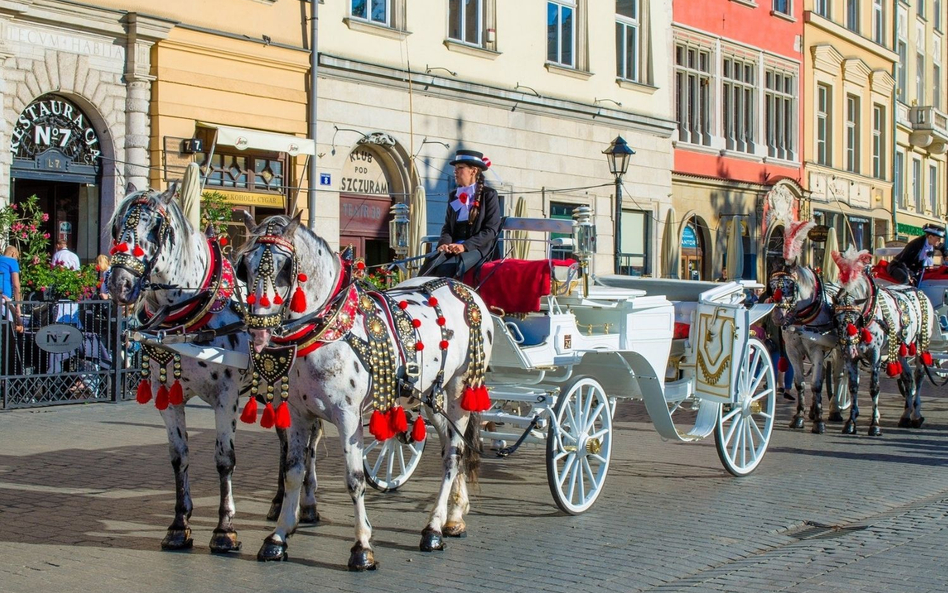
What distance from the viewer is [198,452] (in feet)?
34.2

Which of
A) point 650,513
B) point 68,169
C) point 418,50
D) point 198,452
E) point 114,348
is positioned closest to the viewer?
point 650,513

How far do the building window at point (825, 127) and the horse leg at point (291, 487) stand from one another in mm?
29745

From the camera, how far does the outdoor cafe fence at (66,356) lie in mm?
12891

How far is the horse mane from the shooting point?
38.0 ft

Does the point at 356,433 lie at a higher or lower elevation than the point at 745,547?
higher

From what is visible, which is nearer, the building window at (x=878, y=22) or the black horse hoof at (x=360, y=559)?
the black horse hoof at (x=360, y=559)

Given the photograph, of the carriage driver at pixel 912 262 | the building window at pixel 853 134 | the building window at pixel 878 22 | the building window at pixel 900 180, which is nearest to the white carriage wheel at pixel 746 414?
the carriage driver at pixel 912 262

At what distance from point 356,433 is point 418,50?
1536 centimetres

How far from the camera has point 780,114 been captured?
3180 centimetres

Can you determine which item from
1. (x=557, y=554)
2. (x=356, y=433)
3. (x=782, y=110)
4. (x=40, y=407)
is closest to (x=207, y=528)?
(x=356, y=433)

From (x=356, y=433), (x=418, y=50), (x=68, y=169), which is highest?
(x=418, y=50)

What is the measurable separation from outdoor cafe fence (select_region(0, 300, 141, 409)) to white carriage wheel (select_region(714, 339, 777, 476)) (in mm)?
6594

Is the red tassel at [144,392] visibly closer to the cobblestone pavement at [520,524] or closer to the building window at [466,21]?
the cobblestone pavement at [520,524]

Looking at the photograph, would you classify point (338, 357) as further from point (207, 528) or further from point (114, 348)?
point (114, 348)
